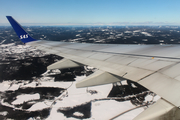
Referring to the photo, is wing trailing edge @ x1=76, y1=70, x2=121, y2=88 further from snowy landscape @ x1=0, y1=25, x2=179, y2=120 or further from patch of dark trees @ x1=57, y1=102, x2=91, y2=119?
patch of dark trees @ x1=57, y1=102, x2=91, y2=119

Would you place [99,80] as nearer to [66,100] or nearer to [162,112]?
[162,112]

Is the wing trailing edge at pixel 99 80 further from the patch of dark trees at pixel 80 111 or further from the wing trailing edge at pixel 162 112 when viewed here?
the patch of dark trees at pixel 80 111

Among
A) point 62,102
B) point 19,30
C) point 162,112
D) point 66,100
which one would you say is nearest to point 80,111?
point 66,100

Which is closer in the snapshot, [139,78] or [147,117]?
[147,117]

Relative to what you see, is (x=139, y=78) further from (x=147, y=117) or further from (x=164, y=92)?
(x=147, y=117)

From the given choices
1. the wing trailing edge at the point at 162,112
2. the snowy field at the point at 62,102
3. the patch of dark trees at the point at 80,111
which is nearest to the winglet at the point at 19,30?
the snowy field at the point at 62,102

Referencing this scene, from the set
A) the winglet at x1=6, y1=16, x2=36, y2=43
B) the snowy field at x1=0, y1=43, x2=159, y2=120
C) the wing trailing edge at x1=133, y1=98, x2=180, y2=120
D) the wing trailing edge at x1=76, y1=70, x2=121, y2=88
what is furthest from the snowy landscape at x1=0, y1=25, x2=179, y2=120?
the wing trailing edge at x1=133, y1=98, x2=180, y2=120

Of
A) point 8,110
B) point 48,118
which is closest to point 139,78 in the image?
point 48,118

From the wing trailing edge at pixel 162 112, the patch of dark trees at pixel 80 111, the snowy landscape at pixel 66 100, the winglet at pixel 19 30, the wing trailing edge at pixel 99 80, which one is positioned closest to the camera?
the wing trailing edge at pixel 162 112

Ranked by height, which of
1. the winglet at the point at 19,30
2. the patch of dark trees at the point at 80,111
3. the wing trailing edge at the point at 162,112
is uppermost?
the winglet at the point at 19,30
